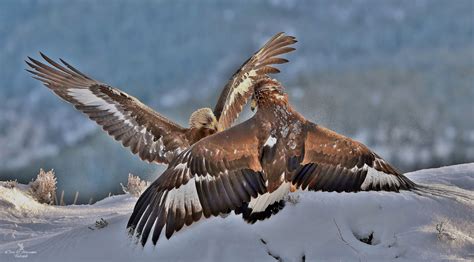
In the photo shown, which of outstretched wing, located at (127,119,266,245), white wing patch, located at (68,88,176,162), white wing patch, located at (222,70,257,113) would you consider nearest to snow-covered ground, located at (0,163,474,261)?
outstretched wing, located at (127,119,266,245)

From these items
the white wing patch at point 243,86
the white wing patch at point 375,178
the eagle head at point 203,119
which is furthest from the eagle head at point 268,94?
the white wing patch at point 243,86

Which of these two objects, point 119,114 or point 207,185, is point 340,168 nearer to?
point 207,185

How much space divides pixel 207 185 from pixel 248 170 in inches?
12.8

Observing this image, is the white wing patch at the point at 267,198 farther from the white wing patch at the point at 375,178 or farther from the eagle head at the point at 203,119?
the eagle head at the point at 203,119

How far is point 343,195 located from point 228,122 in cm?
243

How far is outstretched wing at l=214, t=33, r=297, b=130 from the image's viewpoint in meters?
8.06

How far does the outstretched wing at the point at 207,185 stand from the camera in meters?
5.15

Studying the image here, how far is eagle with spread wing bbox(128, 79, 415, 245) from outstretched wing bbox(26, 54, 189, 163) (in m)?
2.38

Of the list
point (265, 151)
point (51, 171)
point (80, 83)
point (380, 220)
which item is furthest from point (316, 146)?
point (51, 171)

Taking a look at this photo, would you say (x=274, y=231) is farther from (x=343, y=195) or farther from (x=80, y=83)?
(x=80, y=83)

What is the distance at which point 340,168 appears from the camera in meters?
5.62

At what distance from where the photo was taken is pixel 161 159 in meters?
7.91

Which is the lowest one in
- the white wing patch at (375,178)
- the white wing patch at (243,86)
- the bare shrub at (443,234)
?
the bare shrub at (443,234)

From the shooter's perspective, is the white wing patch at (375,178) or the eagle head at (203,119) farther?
the eagle head at (203,119)
